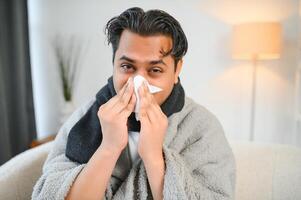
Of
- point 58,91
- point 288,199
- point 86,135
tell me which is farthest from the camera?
point 58,91

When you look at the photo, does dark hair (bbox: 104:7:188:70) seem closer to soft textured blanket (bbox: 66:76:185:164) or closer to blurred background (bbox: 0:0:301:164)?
soft textured blanket (bbox: 66:76:185:164)

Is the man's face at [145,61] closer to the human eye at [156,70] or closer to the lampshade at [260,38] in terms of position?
the human eye at [156,70]

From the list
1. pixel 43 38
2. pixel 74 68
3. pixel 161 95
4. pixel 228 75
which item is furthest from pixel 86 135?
pixel 43 38

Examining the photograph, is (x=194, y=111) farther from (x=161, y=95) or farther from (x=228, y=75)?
(x=228, y=75)

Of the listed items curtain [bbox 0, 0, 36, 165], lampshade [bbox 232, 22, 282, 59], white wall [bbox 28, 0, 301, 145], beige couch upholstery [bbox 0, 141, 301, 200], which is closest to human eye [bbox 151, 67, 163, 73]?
beige couch upholstery [bbox 0, 141, 301, 200]

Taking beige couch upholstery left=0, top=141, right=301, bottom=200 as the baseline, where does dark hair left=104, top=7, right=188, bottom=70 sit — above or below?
above

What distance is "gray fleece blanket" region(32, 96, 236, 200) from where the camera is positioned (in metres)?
0.75

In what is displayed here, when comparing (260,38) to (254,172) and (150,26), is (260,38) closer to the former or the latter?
(254,172)

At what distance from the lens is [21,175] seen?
1.00 meters

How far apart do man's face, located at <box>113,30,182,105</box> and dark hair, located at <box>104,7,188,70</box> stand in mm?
13

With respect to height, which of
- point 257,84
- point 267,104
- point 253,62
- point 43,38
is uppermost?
point 43,38

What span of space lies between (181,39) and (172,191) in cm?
40

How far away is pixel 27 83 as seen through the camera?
7.41ft

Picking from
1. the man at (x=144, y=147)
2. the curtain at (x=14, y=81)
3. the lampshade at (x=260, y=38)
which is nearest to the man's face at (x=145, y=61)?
the man at (x=144, y=147)
